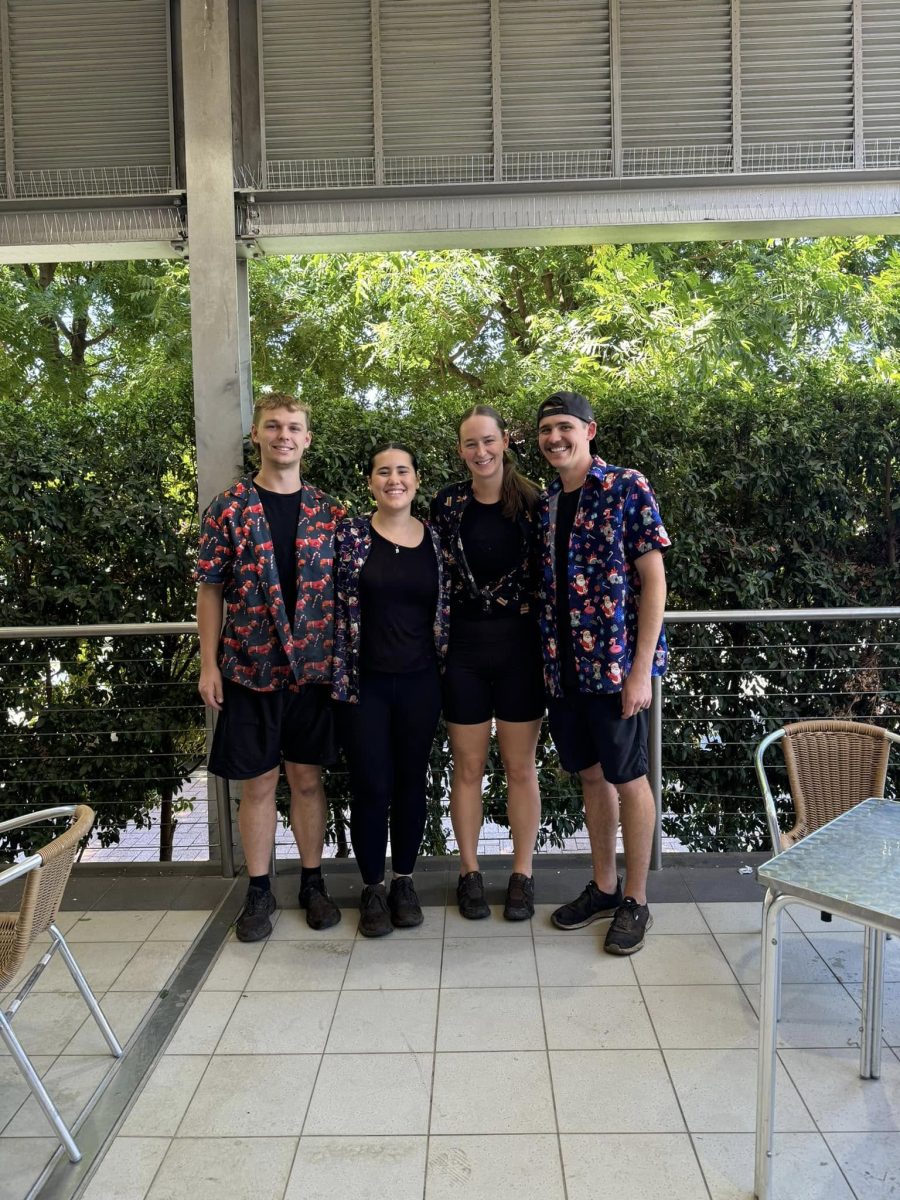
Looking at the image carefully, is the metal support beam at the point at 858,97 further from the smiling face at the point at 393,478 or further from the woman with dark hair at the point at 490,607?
the smiling face at the point at 393,478

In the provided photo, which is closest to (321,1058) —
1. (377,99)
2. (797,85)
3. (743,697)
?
(743,697)

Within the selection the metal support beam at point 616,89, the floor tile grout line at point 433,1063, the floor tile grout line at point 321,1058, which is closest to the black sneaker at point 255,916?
the floor tile grout line at point 321,1058

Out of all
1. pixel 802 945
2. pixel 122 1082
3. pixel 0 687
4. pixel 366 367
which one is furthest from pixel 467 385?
pixel 122 1082

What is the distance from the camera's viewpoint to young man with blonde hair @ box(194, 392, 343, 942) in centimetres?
298

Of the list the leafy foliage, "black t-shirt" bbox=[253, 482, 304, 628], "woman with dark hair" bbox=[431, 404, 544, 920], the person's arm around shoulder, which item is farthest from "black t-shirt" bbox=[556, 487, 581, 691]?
the person's arm around shoulder

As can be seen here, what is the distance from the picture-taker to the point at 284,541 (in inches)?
119

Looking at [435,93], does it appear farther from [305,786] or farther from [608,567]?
[305,786]

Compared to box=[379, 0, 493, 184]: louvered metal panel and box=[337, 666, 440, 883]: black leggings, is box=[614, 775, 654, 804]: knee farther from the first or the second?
box=[379, 0, 493, 184]: louvered metal panel

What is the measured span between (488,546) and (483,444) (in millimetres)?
325

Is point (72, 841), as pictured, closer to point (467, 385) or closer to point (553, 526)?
point (553, 526)

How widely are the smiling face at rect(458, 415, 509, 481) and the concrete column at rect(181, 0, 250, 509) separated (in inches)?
44.6

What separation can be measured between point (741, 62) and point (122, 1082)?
4.10 metres

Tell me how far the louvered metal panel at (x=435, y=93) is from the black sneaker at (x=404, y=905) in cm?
270

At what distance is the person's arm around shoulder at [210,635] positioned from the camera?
10.0 ft
